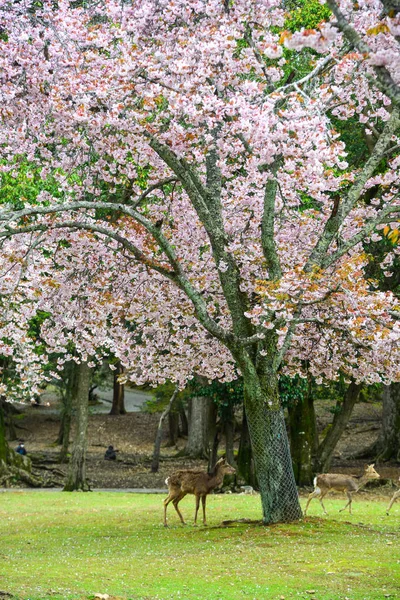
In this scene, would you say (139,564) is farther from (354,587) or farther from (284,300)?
(284,300)

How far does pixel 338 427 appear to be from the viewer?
1040 inches

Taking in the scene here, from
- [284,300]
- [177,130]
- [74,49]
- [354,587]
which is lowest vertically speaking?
[354,587]

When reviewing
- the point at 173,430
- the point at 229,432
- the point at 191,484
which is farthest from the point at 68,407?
the point at 191,484

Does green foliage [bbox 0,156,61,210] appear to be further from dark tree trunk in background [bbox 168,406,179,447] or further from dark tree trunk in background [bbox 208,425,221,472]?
dark tree trunk in background [bbox 168,406,179,447]

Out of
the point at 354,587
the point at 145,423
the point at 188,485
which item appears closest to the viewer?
the point at 354,587

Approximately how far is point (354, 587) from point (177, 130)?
22.8 feet

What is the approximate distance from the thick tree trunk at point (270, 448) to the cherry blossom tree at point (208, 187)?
29 millimetres

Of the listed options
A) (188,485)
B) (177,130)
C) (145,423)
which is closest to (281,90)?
(177,130)

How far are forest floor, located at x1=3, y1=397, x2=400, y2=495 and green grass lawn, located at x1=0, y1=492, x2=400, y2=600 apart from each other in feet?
36.9

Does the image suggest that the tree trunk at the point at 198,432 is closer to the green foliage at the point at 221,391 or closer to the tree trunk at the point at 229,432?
the tree trunk at the point at 229,432

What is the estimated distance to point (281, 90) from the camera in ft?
38.8

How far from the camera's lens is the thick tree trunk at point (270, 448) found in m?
14.4

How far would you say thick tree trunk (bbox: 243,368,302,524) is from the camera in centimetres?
1438

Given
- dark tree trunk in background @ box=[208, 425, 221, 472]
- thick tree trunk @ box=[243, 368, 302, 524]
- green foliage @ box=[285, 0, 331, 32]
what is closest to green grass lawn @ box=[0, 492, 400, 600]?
thick tree trunk @ box=[243, 368, 302, 524]
